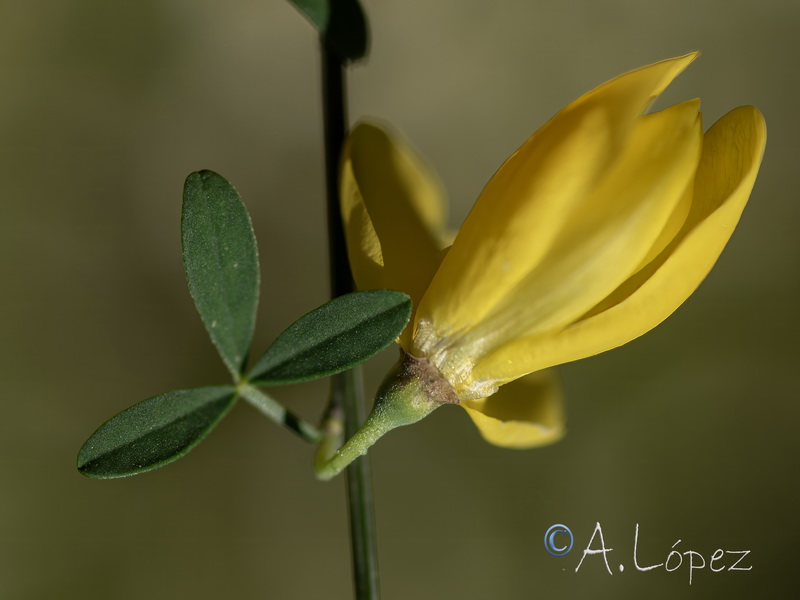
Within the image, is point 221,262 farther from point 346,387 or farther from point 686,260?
point 686,260

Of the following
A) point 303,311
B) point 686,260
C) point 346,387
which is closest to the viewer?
point 686,260

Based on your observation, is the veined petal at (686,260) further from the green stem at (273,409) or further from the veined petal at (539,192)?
the green stem at (273,409)

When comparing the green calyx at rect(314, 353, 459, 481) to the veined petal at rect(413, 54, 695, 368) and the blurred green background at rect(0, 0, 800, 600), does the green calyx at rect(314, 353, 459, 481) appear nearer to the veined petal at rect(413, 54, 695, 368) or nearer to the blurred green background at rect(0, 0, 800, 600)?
the veined petal at rect(413, 54, 695, 368)

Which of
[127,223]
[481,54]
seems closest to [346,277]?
[127,223]

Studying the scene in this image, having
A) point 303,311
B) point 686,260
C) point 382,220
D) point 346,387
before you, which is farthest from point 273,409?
point 303,311

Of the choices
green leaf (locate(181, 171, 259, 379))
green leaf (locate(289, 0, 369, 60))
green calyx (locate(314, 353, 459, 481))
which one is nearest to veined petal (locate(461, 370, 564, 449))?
green calyx (locate(314, 353, 459, 481))

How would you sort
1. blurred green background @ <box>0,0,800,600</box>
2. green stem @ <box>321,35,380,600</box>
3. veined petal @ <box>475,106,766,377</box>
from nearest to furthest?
veined petal @ <box>475,106,766,377</box> < green stem @ <box>321,35,380,600</box> < blurred green background @ <box>0,0,800,600</box>

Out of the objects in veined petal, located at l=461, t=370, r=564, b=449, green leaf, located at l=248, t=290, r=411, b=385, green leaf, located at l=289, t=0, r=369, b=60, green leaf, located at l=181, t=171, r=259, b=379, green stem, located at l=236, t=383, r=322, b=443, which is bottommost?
veined petal, located at l=461, t=370, r=564, b=449

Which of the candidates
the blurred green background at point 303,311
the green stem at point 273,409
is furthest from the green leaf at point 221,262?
the blurred green background at point 303,311
